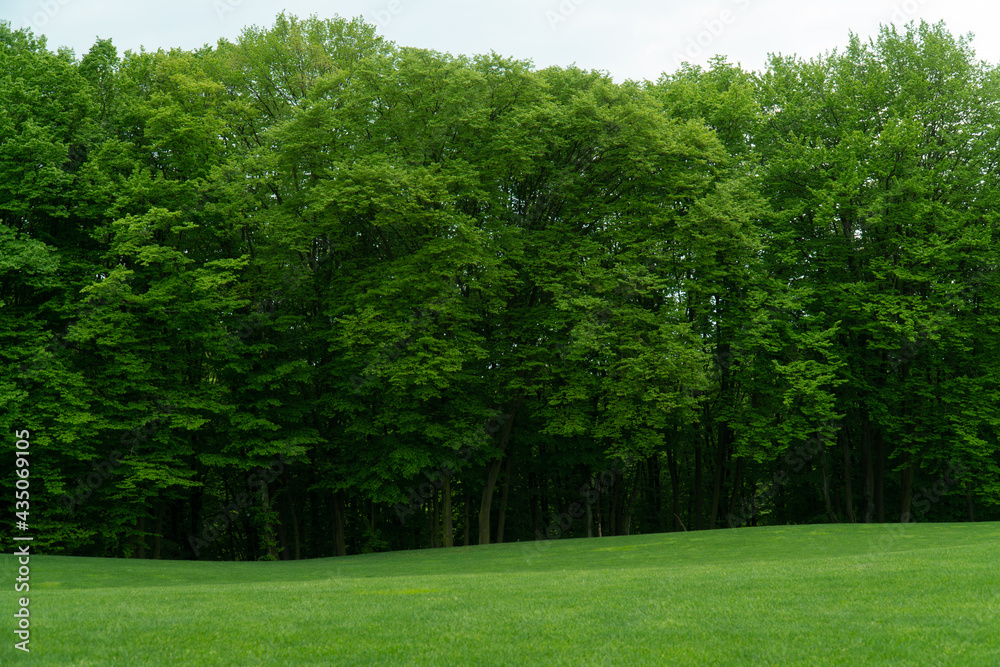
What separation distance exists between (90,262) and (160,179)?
3.87 meters

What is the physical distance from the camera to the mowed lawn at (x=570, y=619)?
828 centimetres

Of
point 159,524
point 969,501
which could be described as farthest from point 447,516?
point 969,501

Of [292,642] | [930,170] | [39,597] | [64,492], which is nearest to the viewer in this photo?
[292,642]

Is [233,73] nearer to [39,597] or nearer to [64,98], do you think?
[64,98]

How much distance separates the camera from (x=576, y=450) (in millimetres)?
36156

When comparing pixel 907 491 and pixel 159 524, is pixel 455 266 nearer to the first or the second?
pixel 159 524

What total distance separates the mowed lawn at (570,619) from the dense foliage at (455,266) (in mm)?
11600

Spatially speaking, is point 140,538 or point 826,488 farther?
point 826,488

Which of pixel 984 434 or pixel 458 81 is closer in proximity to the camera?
pixel 458 81

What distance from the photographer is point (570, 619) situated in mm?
10211

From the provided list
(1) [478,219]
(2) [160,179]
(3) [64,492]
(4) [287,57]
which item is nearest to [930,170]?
(1) [478,219]

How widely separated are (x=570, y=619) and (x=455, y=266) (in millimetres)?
18402

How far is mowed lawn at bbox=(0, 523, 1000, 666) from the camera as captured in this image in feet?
27.2

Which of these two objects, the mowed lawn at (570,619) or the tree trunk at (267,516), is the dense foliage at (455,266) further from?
the mowed lawn at (570,619)
